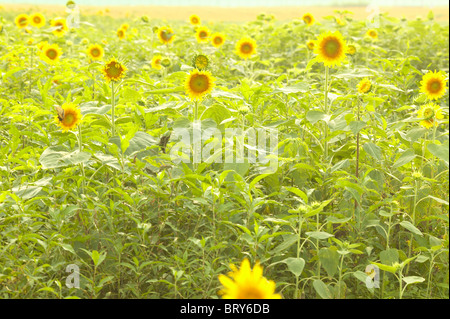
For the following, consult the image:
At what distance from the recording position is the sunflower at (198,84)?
2.13 meters

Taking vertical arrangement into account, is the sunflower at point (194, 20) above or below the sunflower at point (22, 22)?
above

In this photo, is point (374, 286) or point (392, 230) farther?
point (392, 230)

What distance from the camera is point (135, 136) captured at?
6.77 feet

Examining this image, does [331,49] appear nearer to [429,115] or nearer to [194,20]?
[429,115]

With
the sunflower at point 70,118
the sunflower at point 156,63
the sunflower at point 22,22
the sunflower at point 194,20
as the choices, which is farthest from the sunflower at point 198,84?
the sunflower at point 194,20

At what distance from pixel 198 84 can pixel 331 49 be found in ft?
2.14

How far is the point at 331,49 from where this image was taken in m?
2.35

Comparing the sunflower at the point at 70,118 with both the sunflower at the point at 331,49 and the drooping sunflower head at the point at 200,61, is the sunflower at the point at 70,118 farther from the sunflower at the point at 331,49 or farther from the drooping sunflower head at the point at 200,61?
the sunflower at the point at 331,49

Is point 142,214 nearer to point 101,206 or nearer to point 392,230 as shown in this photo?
point 101,206

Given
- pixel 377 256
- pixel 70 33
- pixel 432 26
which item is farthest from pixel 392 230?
pixel 432 26

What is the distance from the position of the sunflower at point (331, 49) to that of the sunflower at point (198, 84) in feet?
1.82

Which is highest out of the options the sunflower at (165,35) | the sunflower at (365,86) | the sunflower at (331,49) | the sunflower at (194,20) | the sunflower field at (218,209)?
the sunflower at (194,20)

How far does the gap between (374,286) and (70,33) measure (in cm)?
514

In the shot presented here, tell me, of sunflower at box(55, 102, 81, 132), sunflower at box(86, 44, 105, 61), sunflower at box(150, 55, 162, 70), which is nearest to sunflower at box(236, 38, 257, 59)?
sunflower at box(150, 55, 162, 70)
